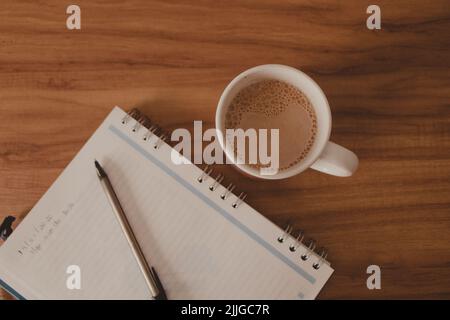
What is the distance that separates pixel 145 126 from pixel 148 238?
0.15 m

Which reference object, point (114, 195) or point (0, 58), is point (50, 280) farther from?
point (0, 58)

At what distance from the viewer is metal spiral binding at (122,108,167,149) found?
58 centimetres

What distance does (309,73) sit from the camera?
1.94 feet

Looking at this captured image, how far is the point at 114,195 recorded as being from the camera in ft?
1.88

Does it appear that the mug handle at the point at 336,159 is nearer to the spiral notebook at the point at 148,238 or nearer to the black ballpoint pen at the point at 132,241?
the spiral notebook at the point at 148,238

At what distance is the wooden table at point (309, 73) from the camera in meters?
0.58

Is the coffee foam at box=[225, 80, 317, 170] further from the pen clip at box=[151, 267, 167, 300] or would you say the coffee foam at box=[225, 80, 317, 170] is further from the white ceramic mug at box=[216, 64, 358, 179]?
the pen clip at box=[151, 267, 167, 300]

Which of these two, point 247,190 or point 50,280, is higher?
point 247,190

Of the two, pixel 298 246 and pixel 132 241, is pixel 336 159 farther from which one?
pixel 132 241

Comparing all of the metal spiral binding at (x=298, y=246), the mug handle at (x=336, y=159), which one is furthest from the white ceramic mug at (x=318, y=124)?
the metal spiral binding at (x=298, y=246)

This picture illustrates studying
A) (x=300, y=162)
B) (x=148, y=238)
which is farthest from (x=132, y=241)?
(x=300, y=162)

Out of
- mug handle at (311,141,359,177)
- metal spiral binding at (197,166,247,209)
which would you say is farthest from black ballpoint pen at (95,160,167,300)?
mug handle at (311,141,359,177)
